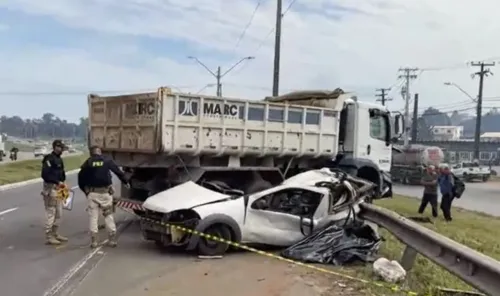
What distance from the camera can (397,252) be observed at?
1056 cm

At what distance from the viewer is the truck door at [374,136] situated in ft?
51.2

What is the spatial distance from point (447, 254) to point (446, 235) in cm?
674

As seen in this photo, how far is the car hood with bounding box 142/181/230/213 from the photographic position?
10.2 m

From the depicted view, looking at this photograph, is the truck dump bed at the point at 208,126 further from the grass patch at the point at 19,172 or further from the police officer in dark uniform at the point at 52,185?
the grass patch at the point at 19,172

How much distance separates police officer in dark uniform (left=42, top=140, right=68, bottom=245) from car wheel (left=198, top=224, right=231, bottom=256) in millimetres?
2703

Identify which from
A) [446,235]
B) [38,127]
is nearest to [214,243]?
[446,235]

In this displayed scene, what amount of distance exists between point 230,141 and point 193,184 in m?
1.77

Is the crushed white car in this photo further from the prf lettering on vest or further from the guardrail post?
the guardrail post

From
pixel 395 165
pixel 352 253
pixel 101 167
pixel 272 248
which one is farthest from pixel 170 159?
pixel 395 165

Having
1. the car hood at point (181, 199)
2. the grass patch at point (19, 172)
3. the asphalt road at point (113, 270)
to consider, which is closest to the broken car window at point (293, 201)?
the car hood at point (181, 199)

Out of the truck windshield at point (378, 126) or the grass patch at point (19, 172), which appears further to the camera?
the grass patch at point (19, 172)

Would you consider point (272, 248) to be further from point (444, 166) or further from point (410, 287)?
point (444, 166)

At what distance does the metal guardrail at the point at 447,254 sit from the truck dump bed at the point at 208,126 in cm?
360

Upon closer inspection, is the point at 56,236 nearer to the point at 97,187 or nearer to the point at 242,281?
the point at 97,187
